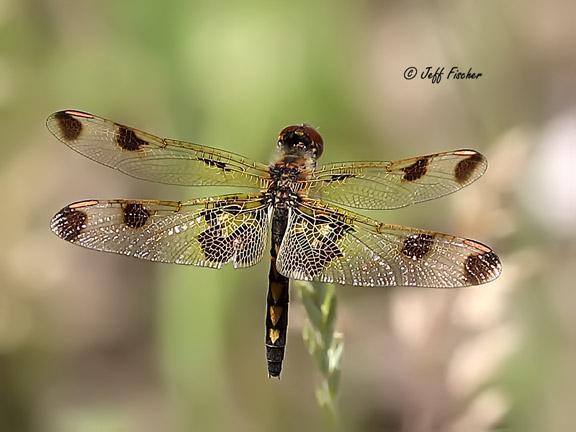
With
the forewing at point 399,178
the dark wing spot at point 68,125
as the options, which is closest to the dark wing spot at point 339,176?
the forewing at point 399,178

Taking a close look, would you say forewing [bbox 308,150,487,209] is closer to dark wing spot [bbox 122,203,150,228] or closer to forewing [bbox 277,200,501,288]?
forewing [bbox 277,200,501,288]

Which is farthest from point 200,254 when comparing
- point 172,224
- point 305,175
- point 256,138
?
point 256,138

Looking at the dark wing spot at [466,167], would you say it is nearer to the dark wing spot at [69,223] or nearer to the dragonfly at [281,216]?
the dragonfly at [281,216]

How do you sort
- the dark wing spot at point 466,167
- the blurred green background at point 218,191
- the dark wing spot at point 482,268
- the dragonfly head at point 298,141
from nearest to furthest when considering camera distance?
the dark wing spot at point 482,268, the dark wing spot at point 466,167, the dragonfly head at point 298,141, the blurred green background at point 218,191

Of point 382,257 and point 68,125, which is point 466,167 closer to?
point 382,257

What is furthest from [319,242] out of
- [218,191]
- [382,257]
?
[218,191]

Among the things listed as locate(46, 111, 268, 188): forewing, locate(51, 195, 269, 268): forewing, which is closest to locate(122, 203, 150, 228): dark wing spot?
locate(51, 195, 269, 268): forewing

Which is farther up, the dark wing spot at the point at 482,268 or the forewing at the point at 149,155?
the forewing at the point at 149,155
